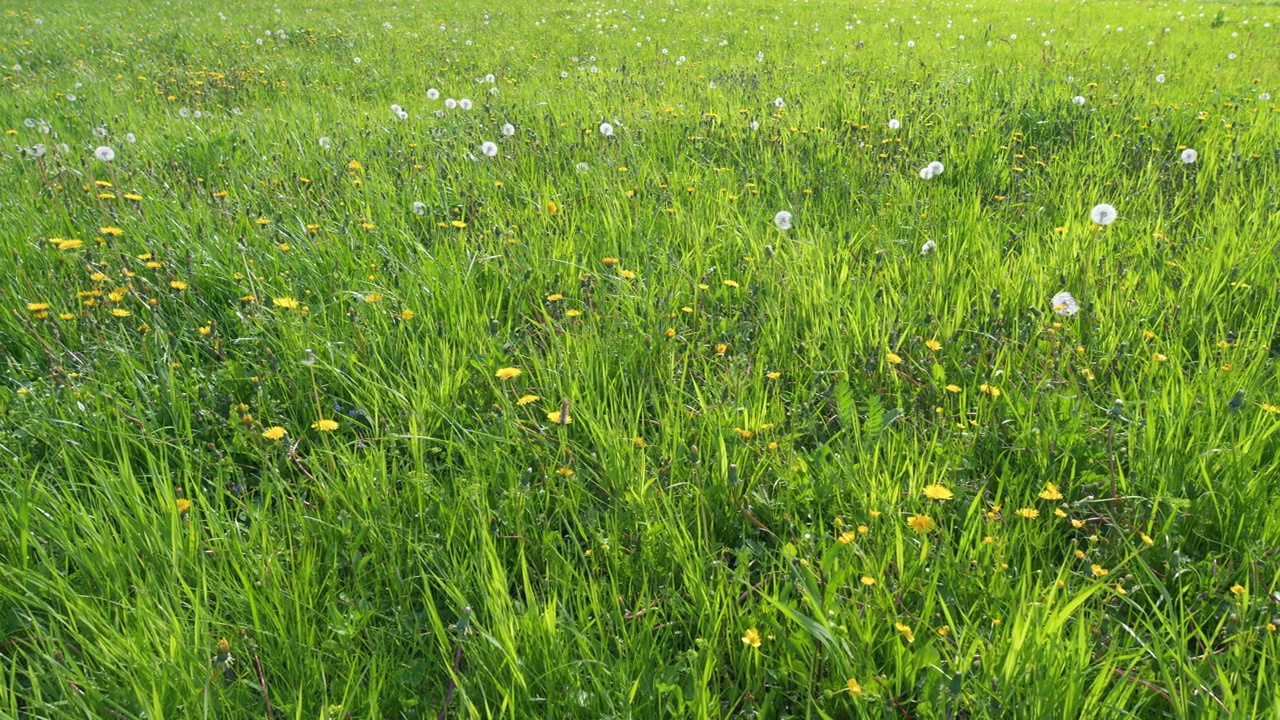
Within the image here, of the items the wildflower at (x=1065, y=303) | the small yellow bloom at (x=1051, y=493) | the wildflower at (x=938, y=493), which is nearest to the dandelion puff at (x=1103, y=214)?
the wildflower at (x=1065, y=303)

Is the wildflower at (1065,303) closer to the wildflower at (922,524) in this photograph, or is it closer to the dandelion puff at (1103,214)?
the dandelion puff at (1103,214)

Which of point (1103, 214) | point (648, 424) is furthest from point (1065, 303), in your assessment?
point (648, 424)

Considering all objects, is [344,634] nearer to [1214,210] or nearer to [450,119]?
[1214,210]

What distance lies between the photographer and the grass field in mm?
1332

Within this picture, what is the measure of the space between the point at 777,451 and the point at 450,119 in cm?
390

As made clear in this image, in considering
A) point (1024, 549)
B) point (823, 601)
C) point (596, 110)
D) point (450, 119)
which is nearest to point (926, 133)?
point (596, 110)

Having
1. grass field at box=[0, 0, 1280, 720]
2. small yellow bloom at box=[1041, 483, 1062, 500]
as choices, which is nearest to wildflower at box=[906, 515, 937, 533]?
grass field at box=[0, 0, 1280, 720]

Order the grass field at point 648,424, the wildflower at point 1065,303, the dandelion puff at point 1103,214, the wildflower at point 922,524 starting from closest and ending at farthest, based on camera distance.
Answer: the grass field at point 648,424 < the wildflower at point 922,524 < the wildflower at point 1065,303 < the dandelion puff at point 1103,214

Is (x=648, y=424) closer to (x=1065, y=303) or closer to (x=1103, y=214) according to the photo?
(x=1065, y=303)

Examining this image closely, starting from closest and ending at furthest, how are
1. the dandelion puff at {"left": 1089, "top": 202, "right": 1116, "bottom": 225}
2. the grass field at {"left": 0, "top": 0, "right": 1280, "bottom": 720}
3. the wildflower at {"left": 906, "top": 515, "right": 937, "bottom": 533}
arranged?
the grass field at {"left": 0, "top": 0, "right": 1280, "bottom": 720}
the wildflower at {"left": 906, "top": 515, "right": 937, "bottom": 533}
the dandelion puff at {"left": 1089, "top": 202, "right": 1116, "bottom": 225}

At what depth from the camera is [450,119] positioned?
4.95 m

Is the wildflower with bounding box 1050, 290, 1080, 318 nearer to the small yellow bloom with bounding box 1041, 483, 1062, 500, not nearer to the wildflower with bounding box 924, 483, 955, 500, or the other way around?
the small yellow bloom with bounding box 1041, 483, 1062, 500

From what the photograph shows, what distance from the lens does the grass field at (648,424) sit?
1332 millimetres

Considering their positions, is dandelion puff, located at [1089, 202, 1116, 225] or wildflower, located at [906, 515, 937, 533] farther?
dandelion puff, located at [1089, 202, 1116, 225]
